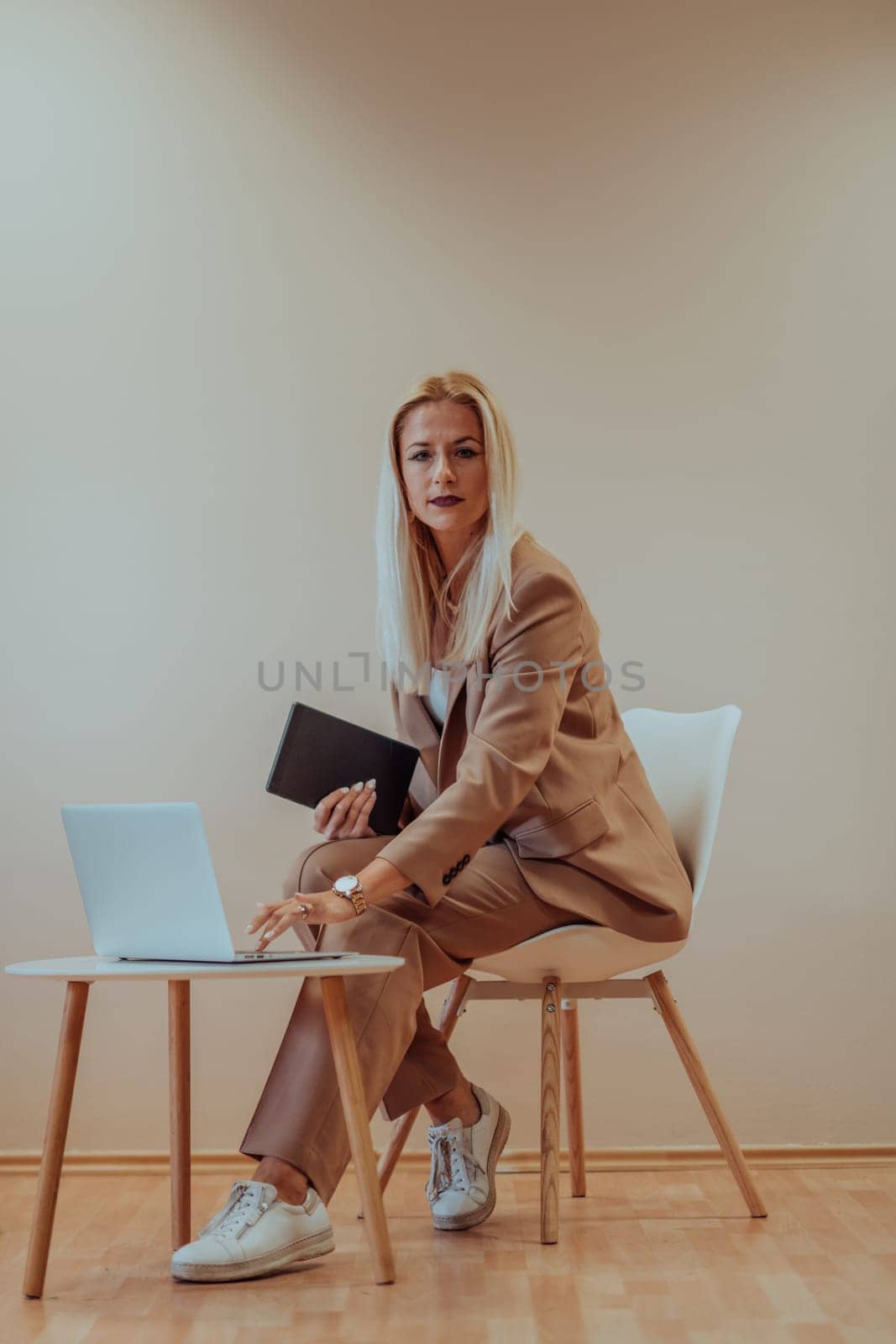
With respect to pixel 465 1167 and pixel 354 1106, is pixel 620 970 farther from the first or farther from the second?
pixel 354 1106

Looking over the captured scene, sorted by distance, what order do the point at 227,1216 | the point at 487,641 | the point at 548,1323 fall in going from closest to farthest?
the point at 548,1323 < the point at 227,1216 < the point at 487,641

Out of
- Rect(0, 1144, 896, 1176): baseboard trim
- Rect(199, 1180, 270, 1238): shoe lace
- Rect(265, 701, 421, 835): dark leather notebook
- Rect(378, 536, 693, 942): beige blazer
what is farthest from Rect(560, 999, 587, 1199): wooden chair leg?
Rect(199, 1180, 270, 1238): shoe lace

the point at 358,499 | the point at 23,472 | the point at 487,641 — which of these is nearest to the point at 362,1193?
the point at 487,641

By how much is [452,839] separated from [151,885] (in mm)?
398

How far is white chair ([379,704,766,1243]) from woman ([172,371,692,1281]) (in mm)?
40

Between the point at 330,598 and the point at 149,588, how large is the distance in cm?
32

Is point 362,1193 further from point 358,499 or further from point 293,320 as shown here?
point 293,320

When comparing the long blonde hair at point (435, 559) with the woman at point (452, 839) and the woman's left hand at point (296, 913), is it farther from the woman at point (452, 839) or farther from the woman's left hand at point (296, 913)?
the woman's left hand at point (296, 913)

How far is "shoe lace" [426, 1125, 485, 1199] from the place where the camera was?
1897mm

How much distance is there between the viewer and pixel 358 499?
96.0 inches

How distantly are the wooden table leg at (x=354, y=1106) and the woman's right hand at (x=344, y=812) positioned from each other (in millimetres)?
380

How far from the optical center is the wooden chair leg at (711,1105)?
196 centimetres

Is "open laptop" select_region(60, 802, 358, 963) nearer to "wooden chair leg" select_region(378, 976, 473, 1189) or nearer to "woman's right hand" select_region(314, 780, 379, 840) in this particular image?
"woman's right hand" select_region(314, 780, 379, 840)

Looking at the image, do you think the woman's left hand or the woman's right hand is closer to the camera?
the woman's left hand
